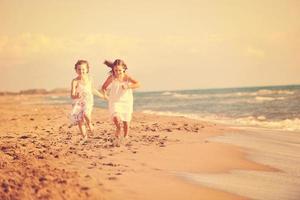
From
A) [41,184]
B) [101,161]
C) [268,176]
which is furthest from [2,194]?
[268,176]

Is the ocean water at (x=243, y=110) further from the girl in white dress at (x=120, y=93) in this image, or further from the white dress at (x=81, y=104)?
the white dress at (x=81, y=104)

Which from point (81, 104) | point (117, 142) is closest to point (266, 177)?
point (117, 142)

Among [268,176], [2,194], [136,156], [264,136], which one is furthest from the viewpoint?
[264,136]

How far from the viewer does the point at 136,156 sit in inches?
253

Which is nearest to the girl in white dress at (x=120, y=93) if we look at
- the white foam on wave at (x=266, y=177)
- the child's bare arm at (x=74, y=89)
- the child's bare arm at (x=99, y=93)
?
the child's bare arm at (x=99, y=93)

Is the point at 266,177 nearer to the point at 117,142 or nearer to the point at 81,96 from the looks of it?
the point at 117,142

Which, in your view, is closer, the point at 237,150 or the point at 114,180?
the point at 114,180

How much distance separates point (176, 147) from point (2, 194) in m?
4.24

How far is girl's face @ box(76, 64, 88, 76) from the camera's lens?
8.63 meters

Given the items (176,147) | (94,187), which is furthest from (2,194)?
(176,147)

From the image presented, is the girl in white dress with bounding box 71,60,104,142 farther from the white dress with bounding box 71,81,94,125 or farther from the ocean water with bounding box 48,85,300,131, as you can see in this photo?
the ocean water with bounding box 48,85,300,131

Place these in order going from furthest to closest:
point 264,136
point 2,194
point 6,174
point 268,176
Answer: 1. point 264,136
2. point 268,176
3. point 6,174
4. point 2,194

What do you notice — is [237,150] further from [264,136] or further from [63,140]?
[63,140]

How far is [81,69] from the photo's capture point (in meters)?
8.66
